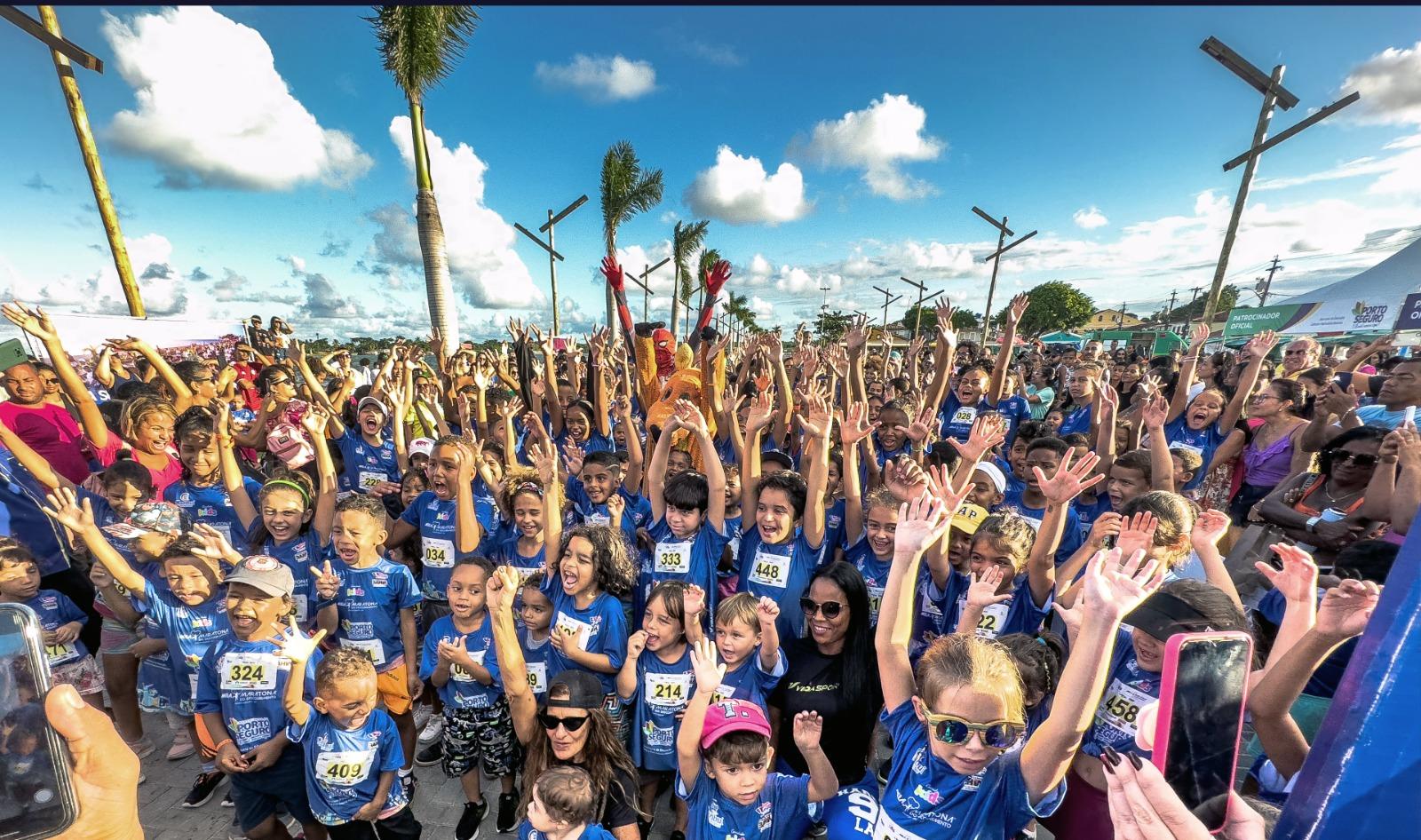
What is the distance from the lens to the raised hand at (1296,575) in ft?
7.25

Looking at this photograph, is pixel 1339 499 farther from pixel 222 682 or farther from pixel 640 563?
pixel 222 682

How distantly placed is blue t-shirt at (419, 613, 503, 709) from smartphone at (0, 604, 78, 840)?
1.65 meters

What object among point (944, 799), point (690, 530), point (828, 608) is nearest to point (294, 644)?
point (690, 530)

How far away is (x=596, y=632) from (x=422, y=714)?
2.00 meters

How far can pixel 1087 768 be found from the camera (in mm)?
2570

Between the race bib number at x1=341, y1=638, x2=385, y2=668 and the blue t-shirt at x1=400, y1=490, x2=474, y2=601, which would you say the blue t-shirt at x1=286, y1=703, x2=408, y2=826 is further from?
the blue t-shirt at x1=400, y1=490, x2=474, y2=601

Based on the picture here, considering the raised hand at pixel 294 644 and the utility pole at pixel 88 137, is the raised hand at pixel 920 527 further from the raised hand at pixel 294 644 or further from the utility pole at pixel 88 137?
the utility pole at pixel 88 137

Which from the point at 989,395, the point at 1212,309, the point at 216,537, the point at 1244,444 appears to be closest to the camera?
the point at 216,537

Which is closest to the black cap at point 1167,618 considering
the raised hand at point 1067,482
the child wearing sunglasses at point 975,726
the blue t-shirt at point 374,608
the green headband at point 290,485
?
the child wearing sunglasses at point 975,726

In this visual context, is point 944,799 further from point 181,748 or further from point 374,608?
point 181,748

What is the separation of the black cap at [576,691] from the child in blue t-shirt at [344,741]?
0.88 m

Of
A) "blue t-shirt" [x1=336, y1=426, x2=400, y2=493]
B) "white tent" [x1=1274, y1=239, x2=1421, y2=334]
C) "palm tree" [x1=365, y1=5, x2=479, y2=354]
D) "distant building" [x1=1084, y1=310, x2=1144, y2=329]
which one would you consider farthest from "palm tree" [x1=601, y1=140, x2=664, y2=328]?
"distant building" [x1=1084, y1=310, x2=1144, y2=329]

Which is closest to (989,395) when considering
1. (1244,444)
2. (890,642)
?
(1244,444)

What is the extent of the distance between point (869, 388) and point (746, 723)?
26.2ft
